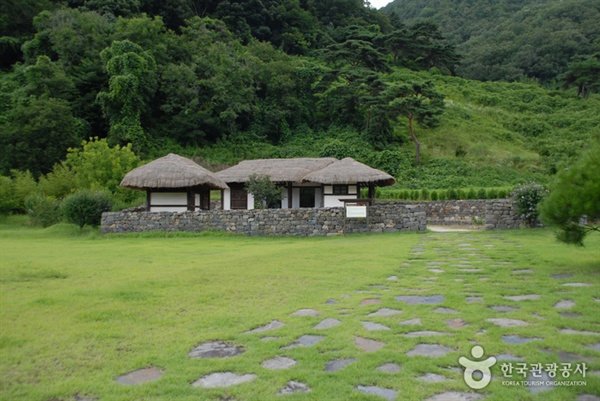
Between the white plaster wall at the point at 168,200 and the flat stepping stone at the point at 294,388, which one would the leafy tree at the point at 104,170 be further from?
the flat stepping stone at the point at 294,388

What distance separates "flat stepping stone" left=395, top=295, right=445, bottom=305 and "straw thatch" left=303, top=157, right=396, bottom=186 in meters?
12.9

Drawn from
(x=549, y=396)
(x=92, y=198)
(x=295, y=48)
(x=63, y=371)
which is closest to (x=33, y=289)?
(x=63, y=371)

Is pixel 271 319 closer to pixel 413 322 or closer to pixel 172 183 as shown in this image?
pixel 413 322

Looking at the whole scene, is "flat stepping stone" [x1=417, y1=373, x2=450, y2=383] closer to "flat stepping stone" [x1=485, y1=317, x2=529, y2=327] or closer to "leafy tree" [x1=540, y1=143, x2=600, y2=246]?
"flat stepping stone" [x1=485, y1=317, x2=529, y2=327]

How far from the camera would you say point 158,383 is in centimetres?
304

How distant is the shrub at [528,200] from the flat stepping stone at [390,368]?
39.4 feet

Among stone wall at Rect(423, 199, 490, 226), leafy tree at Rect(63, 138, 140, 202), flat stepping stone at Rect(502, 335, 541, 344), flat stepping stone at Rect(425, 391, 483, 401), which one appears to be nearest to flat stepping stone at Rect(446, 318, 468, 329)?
flat stepping stone at Rect(502, 335, 541, 344)

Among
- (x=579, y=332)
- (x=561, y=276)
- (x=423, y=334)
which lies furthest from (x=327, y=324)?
(x=561, y=276)

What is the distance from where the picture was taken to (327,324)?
436 cm

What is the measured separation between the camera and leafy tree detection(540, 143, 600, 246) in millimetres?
6531

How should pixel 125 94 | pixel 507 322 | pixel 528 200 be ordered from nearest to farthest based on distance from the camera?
pixel 507 322
pixel 528 200
pixel 125 94

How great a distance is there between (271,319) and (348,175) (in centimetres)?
1430

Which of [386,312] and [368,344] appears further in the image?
[386,312]

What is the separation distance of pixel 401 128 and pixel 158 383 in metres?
31.6
